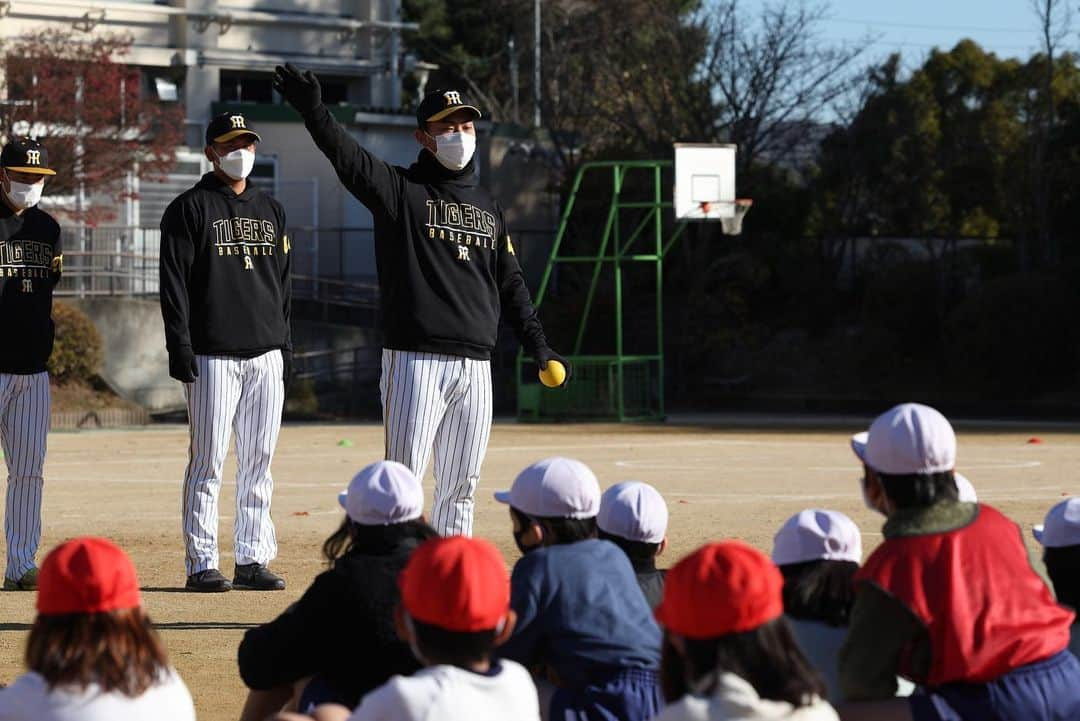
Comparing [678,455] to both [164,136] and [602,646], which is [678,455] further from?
[164,136]

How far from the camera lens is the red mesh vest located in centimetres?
488

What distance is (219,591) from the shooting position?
373 inches

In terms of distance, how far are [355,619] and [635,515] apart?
3.72ft

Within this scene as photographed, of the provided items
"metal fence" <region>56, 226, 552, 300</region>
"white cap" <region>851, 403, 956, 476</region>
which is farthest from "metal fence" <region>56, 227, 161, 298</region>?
"white cap" <region>851, 403, 956, 476</region>

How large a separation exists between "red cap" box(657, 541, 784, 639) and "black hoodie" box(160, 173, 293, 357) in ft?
18.1

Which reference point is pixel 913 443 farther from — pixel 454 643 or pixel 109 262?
pixel 109 262

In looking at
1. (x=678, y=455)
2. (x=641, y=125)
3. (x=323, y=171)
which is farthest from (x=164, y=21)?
(x=678, y=455)

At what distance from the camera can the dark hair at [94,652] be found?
4363mm

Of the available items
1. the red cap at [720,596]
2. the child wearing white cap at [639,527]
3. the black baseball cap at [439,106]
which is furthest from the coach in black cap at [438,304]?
the red cap at [720,596]

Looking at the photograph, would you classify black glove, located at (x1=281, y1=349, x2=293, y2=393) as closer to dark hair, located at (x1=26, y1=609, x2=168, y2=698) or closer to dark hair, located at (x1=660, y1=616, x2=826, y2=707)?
dark hair, located at (x1=26, y1=609, x2=168, y2=698)

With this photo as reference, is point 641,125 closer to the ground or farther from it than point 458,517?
farther from it

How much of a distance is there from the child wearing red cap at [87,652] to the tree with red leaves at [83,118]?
90.4 feet

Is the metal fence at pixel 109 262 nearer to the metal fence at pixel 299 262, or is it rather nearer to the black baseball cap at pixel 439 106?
the metal fence at pixel 299 262

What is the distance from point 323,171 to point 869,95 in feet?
39.0
